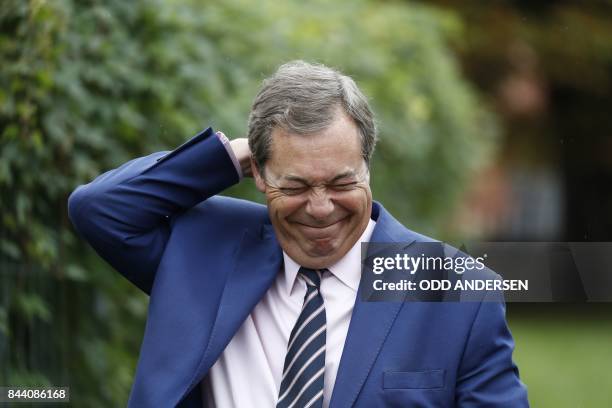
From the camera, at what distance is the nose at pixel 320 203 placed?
2602mm

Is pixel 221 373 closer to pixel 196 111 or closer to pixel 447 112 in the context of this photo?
pixel 196 111

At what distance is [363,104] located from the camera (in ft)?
8.80

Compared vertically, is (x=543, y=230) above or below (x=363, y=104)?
above

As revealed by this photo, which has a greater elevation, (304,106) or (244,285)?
(304,106)

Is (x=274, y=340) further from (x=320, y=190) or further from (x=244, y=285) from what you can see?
(x=320, y=190)

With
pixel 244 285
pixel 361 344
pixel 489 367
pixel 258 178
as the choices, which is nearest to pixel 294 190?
pixel 258 178

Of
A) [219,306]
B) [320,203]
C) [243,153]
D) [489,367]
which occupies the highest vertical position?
[243,153]

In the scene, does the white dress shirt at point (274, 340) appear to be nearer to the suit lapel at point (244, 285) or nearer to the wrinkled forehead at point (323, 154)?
the suit lapel at point (244, 285)

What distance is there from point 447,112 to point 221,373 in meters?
6.80

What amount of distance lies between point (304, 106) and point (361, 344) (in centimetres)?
60

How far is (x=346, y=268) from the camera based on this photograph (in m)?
2.74

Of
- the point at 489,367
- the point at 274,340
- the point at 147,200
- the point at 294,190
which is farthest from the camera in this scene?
the point at 147,200

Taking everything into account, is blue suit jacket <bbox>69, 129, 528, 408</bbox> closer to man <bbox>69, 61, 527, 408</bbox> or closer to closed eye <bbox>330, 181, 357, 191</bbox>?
man <bbox>69, 61, 527, 408</bbox>

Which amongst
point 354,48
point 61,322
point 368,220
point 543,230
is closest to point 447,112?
point 354,48
